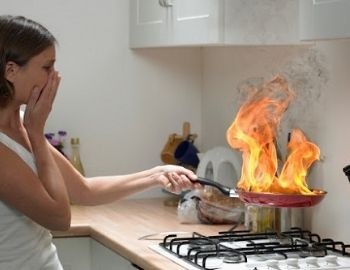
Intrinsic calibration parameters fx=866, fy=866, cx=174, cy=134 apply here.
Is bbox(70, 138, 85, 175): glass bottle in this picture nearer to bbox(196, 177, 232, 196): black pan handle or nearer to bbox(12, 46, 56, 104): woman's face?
bbox(196, 177, 232, 196): black pan handle

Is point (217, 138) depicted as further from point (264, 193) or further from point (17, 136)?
point (17, 136)

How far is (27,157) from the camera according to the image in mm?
2248

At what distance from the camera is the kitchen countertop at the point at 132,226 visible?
2.55 m

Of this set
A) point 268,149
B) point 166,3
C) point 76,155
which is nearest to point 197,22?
point 166,3

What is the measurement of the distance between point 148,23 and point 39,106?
1.27 m

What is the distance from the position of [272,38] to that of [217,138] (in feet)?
3.19

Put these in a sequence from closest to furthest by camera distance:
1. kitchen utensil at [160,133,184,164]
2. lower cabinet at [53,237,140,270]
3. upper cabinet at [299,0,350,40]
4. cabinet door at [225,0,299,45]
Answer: upper cabinet at [299,0,350,40]
cabinet door at [225,0,299,45]
lower cabinet at [53,237,140,270]
kitchen utensil at [160,133,184,164]

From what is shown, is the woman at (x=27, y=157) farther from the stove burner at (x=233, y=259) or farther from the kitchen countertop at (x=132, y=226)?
the stove burner at (x=233, y=259)

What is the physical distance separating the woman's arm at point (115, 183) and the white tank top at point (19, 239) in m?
0.37

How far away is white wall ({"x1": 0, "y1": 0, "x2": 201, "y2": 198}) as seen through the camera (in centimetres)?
357

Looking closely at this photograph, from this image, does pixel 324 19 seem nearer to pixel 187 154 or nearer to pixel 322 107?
pixel 322 107

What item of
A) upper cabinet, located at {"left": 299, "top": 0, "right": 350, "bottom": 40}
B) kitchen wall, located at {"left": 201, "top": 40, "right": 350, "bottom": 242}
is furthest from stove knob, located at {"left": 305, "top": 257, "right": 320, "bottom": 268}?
upper cabinet, located at {"left": 299, "top": 0, "right": 350, "bottom": 40}

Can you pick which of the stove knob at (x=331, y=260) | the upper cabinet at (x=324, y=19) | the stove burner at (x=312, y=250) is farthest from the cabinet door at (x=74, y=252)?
the upper cabinet at (x=324, y=19)

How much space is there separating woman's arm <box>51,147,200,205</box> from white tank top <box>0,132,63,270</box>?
37cm
